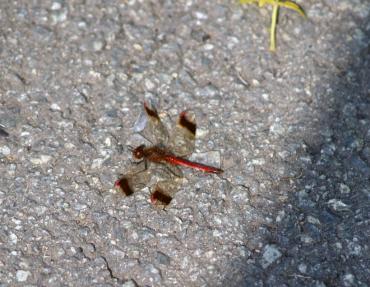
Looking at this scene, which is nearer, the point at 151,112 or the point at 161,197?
the point at 161,197

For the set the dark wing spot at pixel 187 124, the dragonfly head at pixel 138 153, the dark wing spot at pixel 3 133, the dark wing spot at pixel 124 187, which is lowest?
the dark wing spot at pixel 3 133

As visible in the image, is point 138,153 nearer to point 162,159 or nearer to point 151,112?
point 162,159

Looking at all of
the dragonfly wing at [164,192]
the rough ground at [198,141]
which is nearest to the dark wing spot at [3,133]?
the rough ground at [198,141]

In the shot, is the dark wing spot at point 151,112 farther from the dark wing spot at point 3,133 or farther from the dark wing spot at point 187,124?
the dark wing spot at point 3,133

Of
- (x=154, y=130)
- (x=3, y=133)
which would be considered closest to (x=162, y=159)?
(x=154, y=130)

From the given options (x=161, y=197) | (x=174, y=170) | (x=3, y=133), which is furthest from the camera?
(x=3, y=133)

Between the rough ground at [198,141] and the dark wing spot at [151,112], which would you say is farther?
the dark wing spot at [151,112]
